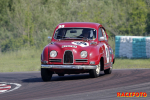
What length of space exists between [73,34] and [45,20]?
26.6 metres

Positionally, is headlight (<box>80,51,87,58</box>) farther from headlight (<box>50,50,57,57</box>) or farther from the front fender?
headlight (<box>50,50,57,57</box>)

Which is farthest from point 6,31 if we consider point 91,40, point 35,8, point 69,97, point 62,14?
point 69,97

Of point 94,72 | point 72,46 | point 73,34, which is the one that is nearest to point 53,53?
point 72,46

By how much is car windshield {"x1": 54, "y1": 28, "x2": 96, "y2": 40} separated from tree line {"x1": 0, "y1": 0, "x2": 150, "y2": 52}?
66.8 feet

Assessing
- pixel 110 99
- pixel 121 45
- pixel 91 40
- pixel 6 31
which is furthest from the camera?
pixel 6 31

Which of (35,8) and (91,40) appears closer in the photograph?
(91,40)

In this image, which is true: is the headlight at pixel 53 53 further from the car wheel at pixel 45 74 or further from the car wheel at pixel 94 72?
the car wheel at pixel 94 72

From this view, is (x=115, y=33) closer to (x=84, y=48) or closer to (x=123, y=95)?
(x=84, y=48)

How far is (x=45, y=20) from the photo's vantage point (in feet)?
125

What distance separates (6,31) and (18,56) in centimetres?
1015

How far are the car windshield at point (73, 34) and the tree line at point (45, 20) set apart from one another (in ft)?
66.8

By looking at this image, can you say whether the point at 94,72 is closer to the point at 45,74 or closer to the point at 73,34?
the point at 45,74

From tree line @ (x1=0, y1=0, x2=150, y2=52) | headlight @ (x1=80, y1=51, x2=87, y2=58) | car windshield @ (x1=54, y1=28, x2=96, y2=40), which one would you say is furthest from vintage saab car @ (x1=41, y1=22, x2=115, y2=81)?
tree line @ (x1=0, y1=0, x2=150, y2=52)

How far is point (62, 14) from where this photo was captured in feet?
136
